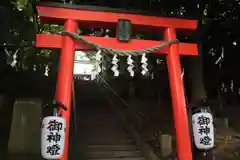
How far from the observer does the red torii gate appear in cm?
569

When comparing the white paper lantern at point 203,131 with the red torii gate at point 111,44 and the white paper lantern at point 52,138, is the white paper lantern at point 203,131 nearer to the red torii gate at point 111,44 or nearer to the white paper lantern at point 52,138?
the red torii gate at point 111,44

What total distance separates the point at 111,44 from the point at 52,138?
239 centimetres

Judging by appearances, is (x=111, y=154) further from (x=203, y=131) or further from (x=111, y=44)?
(x=111, y=44)

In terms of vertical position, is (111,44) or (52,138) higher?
(111,44)

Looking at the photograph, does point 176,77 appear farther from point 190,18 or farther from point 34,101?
point 34,101

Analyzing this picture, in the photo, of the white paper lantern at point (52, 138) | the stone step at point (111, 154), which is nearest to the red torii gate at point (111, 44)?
the white paper lantern at point (52, 138)

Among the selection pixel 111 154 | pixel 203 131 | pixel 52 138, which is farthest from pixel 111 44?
pixel 111 154

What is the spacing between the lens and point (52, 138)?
16.0 ft

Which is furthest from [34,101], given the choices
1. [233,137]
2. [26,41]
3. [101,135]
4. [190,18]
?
[233,137]

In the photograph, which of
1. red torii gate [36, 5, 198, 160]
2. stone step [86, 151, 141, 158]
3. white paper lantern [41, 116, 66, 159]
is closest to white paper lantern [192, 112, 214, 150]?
red torii gate [36, 5, 198, 160]

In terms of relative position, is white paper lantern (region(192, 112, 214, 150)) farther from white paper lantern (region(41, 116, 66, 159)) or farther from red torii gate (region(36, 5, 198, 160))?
white paper lantern (region(41, 116, 66, 159))

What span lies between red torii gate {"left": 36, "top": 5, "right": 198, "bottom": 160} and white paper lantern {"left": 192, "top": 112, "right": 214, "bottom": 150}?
0.42 m

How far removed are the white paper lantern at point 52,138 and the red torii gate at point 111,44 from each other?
0.40m

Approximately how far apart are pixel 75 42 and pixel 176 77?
236 cm
